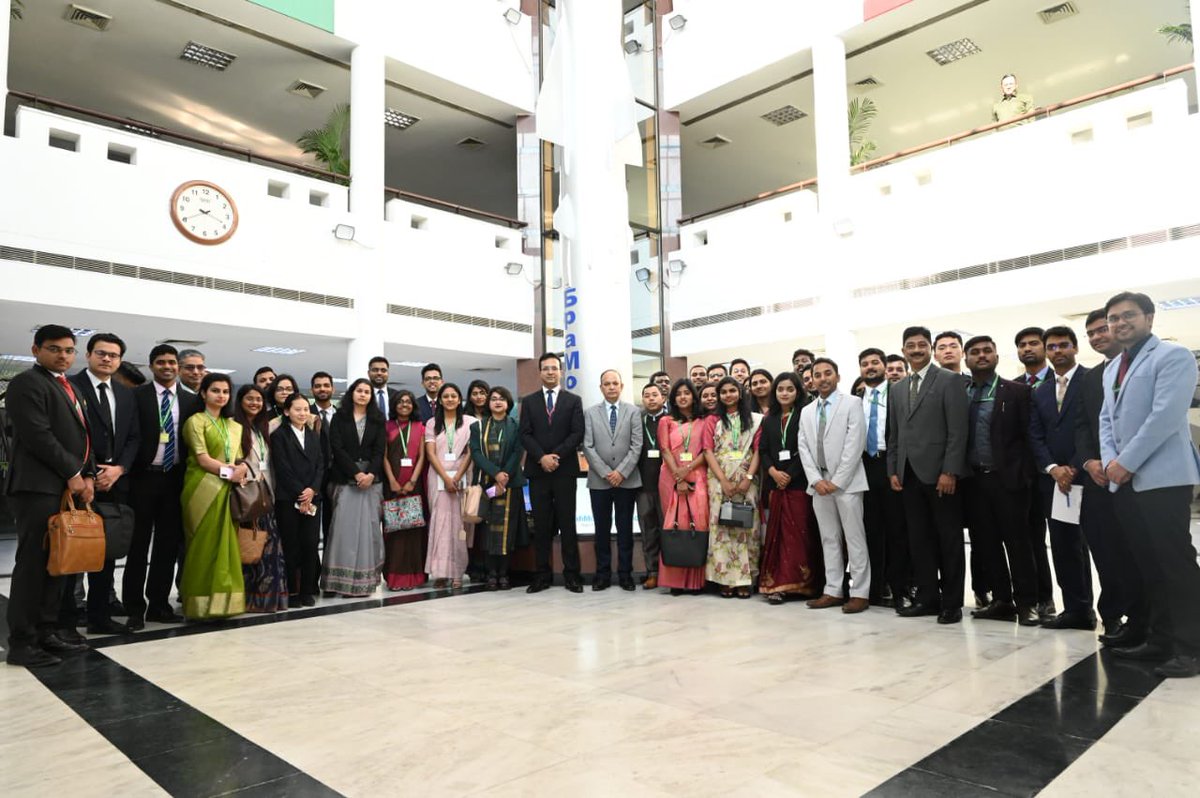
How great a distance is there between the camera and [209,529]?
15.0 ft

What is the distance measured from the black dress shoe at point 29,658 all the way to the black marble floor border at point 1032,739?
11.8 feet

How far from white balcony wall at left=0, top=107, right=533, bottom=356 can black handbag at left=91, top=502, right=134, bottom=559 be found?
197 inches

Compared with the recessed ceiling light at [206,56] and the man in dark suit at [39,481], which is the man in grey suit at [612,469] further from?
the recessed ceiling light at [206,56]

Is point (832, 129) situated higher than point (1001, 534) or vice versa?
point (832, 129)

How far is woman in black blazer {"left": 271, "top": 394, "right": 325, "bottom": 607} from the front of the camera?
201 inches

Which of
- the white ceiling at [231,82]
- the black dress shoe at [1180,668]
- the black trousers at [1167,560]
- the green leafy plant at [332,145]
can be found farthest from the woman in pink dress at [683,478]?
the white ceiling at [231,82]

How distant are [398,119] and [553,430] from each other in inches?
355

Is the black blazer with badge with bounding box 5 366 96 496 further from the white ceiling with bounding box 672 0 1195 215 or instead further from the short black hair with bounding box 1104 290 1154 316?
the white ceiling with bounding box 672 0 1195 215

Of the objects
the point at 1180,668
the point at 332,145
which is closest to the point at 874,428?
the point at 1180,668

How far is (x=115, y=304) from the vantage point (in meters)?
8.22

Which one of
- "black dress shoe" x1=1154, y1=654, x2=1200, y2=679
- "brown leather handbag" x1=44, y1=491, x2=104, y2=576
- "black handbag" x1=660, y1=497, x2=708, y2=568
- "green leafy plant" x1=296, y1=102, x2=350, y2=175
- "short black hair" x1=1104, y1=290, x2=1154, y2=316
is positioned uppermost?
"green leafy plant" x1=296, y1=102, x2=350, y2=175

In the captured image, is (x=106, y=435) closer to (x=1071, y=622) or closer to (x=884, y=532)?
(x=884, y=532)

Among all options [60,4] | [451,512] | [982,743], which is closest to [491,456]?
[451,512]

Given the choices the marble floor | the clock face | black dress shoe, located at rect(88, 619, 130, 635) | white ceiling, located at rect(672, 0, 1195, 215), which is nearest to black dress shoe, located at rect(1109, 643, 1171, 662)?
the marble floor
